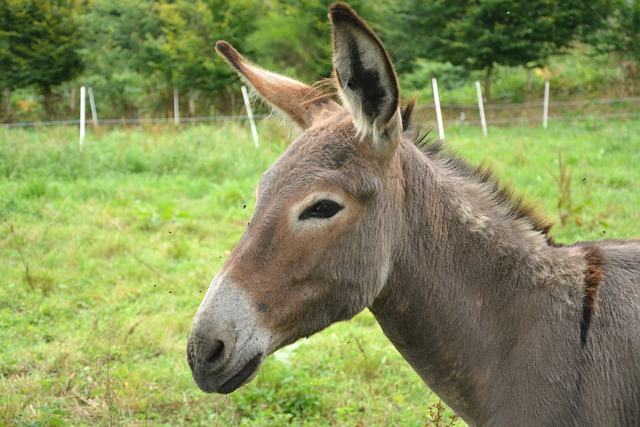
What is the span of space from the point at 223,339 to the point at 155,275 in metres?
4.97

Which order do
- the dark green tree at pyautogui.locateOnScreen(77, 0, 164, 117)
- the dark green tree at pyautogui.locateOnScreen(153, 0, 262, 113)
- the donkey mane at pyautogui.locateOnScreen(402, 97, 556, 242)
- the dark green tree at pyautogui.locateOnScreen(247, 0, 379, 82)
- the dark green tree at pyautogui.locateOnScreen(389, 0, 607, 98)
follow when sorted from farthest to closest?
Answer: the dark green tree at pyautogui.locateOnScreen(77, 0, 164, 117)
the dark green tree at pyautogui.locateOnScreen(153, 0, 262, 113)
the dark green tree at pyautogui.locateOnScreen(247, 0, 379, 82)
the dark green tree at pyautogui.locateOnScreen(389, 0, 607, 98)
the donkey mane at pyautogui.locateOnScreen(402, 97, 556, 242)

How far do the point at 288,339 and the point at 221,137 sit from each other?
12.0m

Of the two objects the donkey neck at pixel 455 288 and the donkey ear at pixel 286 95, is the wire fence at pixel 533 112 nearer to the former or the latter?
the donkey ear at pixel 286 95

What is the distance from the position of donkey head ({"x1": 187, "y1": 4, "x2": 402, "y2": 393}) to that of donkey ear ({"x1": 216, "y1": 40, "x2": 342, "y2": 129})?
37cm

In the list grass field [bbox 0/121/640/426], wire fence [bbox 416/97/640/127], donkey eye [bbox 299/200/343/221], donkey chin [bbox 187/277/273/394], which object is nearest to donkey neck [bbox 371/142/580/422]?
donkey eye [bbox 299/200/343/221]

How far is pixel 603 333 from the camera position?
7.97 feet

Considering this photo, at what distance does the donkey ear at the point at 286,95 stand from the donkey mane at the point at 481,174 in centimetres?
37

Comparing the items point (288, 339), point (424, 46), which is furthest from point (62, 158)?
point (424, 46)

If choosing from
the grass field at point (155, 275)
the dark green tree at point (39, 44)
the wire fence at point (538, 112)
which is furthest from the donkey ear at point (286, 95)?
the dark green tree at point (39, 44)

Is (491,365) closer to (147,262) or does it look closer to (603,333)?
(603,333)

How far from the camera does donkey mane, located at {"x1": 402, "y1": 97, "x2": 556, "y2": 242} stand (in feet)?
9.15

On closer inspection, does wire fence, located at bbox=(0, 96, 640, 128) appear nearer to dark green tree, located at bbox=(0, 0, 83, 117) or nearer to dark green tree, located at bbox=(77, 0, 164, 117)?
dark green tree, located at bbox=(0, 0, 83, 117)

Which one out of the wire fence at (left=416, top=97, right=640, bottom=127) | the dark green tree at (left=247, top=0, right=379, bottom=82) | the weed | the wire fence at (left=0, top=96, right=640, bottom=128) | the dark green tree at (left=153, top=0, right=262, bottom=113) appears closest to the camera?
the weed

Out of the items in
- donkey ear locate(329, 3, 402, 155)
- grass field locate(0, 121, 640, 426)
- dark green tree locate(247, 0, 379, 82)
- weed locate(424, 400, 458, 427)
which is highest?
donkey ear locate(329, 3, 402, 155)
